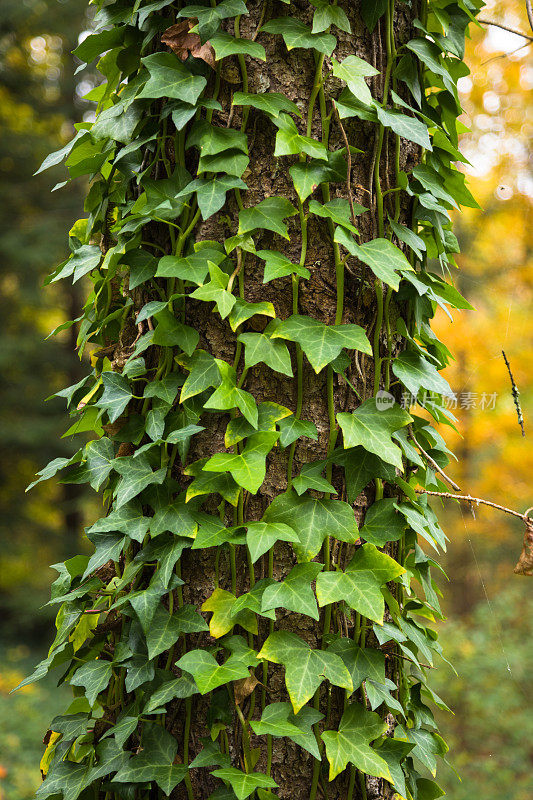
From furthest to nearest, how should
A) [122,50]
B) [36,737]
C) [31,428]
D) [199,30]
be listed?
[31,428], [36,737], [122,50], [199,30]

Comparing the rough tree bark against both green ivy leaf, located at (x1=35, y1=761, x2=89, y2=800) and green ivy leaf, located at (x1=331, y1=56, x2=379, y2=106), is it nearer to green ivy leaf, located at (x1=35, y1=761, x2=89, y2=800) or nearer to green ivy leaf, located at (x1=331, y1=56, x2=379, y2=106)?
green ivy leaf, located at (x1=331, y1=56, x2=379, y2=106)

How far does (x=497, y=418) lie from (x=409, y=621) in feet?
16.9

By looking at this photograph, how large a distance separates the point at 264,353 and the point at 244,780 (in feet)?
2.26

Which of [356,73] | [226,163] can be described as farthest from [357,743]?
[356,73]

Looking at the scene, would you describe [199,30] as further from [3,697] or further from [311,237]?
[3,697]

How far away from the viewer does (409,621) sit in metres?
1.24

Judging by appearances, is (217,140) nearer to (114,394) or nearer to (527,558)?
(114,394)

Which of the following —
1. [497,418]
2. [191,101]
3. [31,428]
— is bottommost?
[31,428]

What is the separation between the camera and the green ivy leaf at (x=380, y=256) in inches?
39.9

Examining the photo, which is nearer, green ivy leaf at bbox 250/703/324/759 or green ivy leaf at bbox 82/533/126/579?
green ivy leaf at bbox 250/703/324/759

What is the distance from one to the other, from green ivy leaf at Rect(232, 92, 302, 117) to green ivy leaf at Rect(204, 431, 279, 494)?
1.82 feet

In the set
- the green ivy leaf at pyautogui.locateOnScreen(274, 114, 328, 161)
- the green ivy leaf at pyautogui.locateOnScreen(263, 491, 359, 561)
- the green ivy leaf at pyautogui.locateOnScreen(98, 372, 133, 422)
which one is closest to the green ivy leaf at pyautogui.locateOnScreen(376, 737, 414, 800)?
the green ivy leaf at pyautogui.locateOnScreen(263, 491, 359, 561)

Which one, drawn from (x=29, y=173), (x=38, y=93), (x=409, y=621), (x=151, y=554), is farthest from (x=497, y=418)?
(x=38, y=93)

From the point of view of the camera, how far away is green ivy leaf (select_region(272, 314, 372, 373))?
1002 mm
